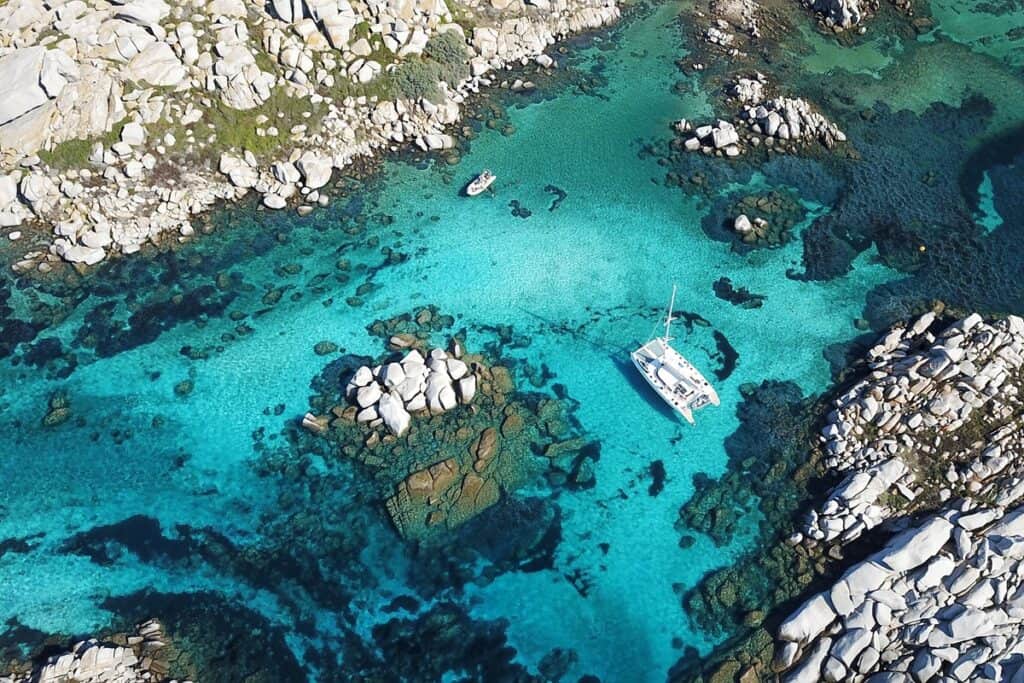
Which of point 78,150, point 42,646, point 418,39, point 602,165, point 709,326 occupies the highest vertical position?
point 418,39

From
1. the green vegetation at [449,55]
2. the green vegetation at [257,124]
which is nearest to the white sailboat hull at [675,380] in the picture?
the green vegetation at [449,55]

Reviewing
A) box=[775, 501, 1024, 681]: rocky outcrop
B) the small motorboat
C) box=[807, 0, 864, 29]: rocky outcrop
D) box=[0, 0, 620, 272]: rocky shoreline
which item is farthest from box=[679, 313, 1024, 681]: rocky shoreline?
box=[0, 0, 620, 272]: rocky shoreline

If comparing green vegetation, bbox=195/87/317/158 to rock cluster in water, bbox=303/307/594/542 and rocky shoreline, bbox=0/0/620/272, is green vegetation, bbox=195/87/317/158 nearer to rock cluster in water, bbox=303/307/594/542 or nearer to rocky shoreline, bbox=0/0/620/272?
rocky shoreline, bbox=0/0/620/272

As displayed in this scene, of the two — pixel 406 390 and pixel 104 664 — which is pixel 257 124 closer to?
pixel 406 390

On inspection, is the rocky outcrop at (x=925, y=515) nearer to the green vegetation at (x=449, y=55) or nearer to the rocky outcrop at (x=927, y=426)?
the rocky outcrop at (x=927, y=426)

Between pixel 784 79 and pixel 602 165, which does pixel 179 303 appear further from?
pixel 784 79

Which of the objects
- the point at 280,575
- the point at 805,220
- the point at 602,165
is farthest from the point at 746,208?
the point at 280,575
